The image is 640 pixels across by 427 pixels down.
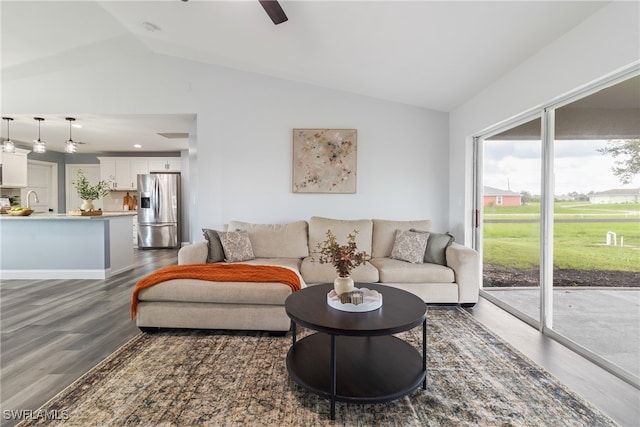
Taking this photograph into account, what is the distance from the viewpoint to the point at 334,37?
303 cm

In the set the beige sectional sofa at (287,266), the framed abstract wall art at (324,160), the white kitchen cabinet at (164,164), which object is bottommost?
the beige sectional sofa at (287,266)

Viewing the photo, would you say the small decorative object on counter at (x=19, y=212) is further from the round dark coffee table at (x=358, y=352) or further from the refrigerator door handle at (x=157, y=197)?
the round dark coffee table at (x=358, y=352)

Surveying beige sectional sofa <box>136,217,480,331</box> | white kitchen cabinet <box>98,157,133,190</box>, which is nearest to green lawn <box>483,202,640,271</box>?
beige sectional sofa <box>136,217,480,331</box>

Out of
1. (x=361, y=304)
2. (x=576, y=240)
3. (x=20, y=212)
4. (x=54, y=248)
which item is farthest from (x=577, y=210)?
(x=20, y=212)

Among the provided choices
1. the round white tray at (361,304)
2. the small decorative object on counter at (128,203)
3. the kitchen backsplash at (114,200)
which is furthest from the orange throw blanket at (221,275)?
the kitchen backsplash at (114,200)

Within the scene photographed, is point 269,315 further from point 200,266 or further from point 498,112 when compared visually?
point 498,112

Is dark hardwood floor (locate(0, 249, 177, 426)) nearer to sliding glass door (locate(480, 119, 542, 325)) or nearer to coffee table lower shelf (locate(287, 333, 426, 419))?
coffee table lower shelf (locate(287, 333, 426, 419))

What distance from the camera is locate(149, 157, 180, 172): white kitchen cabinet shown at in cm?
754

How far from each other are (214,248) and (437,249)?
102 inches

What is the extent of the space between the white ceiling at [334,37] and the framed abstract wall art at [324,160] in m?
0.68

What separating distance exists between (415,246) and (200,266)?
238 centimetres

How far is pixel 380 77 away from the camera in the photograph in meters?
3.69

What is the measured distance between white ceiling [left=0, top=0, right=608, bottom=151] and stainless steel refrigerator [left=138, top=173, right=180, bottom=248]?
2.85m

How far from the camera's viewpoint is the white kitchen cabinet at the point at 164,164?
24.7 ft
